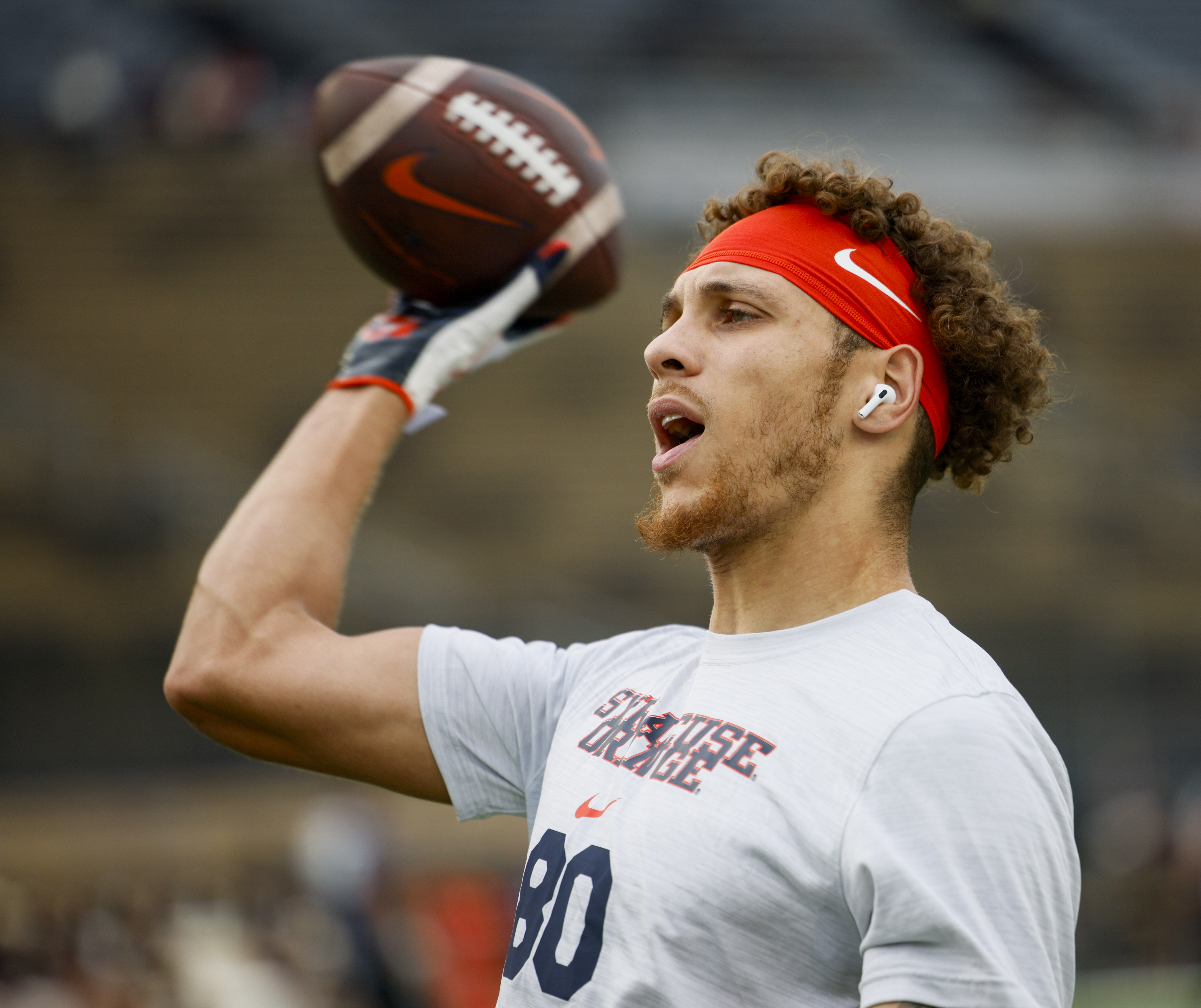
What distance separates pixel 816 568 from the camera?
5.85ft

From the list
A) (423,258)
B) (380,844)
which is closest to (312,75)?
(380,844)

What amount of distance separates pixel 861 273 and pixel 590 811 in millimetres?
807

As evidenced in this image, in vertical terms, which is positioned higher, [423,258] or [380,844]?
[423,258]

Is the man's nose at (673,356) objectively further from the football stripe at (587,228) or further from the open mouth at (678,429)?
the football stripe at (587,228)

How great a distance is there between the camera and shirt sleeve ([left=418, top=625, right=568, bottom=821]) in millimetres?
2010

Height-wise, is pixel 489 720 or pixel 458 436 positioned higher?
pixel 489 720

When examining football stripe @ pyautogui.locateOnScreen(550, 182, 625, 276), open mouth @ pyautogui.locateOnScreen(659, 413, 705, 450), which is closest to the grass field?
football stripe @ pyautogui.locateOnScreen(550, 182, 625, 276)

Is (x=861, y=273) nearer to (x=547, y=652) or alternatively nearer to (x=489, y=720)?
(x=547, y=652)

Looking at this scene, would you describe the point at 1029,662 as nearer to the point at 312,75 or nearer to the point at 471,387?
the point at 471,387

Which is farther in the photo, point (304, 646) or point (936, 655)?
point (304, 646)

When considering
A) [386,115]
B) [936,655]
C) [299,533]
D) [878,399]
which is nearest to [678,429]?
[878,399]

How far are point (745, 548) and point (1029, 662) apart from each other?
32.5 ft

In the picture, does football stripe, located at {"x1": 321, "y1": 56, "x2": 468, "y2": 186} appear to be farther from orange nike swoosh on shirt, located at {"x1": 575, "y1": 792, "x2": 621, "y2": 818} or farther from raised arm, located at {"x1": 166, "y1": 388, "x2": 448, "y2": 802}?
orange nike swoosh on shirt, located at {"x1": 575, "y1": 792, "x2": 621, "y2": 818}

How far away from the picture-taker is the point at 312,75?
487 inches
